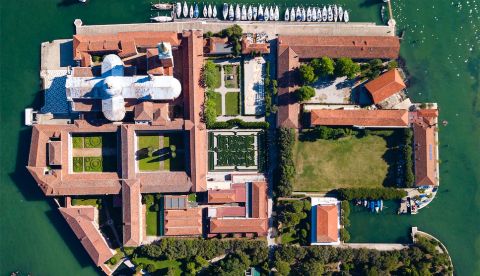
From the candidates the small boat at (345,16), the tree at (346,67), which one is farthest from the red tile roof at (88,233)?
the small boat at (345,16)

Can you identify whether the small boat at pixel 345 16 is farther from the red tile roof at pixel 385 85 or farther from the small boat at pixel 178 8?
the small boat at pixel 178 8

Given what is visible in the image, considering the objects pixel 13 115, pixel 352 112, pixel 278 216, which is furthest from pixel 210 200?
pixel 13 115

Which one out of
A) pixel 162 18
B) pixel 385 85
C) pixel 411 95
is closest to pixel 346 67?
pixel 385 85

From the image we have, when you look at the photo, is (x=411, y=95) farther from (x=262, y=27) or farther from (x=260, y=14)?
(x=260, y=14)

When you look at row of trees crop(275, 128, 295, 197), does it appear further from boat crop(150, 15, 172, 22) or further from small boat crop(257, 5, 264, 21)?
boat crop(150, 15, 172, 22)

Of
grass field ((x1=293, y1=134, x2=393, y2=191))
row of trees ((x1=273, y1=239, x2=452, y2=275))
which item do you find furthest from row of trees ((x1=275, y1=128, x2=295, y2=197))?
row of trees ((x1=273, y1=239, x2=452, y2=275))

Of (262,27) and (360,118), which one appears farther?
(262,27)
